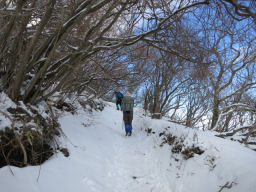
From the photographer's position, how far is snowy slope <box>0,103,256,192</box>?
192cm

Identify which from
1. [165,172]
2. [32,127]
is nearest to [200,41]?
[165,172]

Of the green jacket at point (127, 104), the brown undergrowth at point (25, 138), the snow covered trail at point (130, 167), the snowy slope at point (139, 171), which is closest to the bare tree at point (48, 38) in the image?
the brown undergrowth at point (25, 138)

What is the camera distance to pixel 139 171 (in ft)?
10.3

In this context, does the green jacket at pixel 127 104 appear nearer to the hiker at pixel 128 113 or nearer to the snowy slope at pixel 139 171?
the hiker at pixel 128 113

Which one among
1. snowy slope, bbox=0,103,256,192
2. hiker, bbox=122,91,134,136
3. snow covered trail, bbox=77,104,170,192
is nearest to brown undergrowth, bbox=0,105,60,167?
snowy slope, bbox=0,103,256,192

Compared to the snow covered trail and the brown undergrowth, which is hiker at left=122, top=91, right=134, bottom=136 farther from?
the brown undergrowth

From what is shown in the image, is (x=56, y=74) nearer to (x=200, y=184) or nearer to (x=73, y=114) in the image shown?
(x=73, y=114)

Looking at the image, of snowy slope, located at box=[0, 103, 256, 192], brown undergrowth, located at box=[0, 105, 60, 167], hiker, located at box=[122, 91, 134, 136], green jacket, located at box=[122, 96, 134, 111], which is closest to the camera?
snowy slope, located at box=[0, 103, 256, 192]

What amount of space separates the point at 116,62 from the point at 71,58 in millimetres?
3290

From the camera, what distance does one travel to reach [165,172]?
3.08 metres

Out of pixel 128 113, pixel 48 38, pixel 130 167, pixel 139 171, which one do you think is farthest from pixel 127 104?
pixel 48 38

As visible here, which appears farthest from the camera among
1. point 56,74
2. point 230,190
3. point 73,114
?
point 73,114

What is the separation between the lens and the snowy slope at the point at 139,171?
1.92 meters

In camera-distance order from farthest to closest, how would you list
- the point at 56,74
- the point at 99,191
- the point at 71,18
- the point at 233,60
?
the point at 233,60
the point at 56,74
the point at 71,18
the point at 99,191
